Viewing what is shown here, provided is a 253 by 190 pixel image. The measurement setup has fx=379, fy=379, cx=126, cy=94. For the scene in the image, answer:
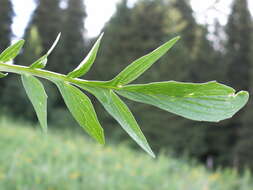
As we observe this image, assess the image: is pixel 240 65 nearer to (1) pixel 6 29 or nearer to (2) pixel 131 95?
(1) pixel 6 29

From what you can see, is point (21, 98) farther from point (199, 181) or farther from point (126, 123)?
point (126, 123)

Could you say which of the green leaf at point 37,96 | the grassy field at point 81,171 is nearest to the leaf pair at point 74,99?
the green leaf at point 37,96

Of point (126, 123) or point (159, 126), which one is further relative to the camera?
point (159, 126)

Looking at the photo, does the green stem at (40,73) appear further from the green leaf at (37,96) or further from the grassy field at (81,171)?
the grassy field at (81,171)

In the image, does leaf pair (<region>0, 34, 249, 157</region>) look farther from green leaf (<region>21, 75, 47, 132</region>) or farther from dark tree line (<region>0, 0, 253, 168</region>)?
dark tree line (<region>0, 0, 253, 168</region>)

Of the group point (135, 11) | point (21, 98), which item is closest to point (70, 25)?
point (135, 11)
